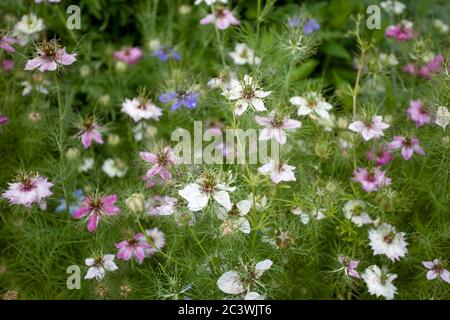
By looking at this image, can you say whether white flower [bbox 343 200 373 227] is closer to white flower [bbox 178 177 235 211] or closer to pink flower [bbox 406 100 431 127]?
pink flower [bbox 406 100 431 127]

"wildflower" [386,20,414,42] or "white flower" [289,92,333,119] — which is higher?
"wildflower" [386,20,414,42]

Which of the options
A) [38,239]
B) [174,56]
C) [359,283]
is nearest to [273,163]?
[359,283]

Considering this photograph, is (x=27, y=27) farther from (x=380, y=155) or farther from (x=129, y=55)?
(x=380, y=155)

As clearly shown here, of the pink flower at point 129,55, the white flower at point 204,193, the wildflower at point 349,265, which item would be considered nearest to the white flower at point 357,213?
the wildflower at point 349,265

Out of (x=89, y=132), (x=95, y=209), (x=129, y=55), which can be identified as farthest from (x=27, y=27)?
(x=95, y=209)


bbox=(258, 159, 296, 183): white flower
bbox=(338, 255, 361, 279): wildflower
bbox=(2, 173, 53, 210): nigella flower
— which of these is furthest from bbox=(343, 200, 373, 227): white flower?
bbox=(2, 173, 53, 210): nigella flower

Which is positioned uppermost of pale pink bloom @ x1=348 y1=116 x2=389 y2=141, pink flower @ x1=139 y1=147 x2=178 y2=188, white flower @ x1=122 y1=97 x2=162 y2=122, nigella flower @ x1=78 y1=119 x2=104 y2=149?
white flower @ x1=122 y1=97 x2=162 y2=122
